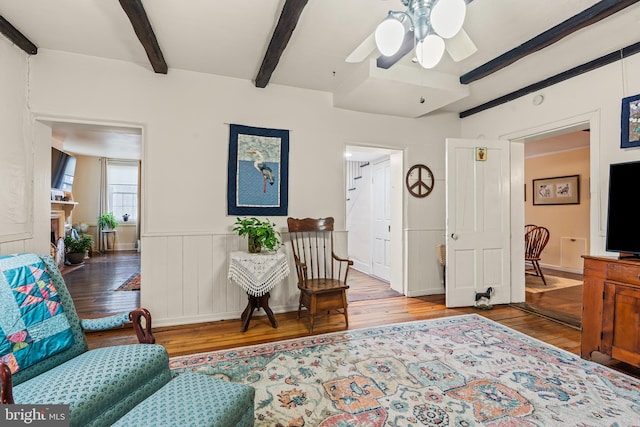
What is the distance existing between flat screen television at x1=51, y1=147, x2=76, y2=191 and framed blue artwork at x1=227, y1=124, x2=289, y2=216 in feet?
14.4

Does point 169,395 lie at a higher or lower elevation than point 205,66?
lower

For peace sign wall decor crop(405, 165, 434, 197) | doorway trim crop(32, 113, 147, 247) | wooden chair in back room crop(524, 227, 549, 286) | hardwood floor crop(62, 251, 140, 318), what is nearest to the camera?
doorway trim crop(32, 113, 147, 247)

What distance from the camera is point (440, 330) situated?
291 centimetres

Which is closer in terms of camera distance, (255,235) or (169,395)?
(169,395)

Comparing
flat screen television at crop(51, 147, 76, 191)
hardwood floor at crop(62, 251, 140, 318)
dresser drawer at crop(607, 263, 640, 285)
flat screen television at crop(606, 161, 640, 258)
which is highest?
flat screen television at crop(51, 147, 76, 191)

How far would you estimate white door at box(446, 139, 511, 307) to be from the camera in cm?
365

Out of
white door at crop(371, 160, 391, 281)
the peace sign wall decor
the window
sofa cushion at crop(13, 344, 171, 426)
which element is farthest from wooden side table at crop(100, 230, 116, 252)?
the peace sign wall decor

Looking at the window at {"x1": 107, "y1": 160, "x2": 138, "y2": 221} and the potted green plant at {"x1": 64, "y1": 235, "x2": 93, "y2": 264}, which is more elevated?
the window at {"x1": 107, "y1": 160, "x2": 138, "y2": 221}

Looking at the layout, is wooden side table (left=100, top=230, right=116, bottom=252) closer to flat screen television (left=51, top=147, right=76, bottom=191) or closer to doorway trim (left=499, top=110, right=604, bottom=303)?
flat screen television (left=51, top=147, right=76, bottom=191)

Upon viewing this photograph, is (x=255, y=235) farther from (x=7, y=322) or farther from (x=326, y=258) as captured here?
(x=7, y=322)

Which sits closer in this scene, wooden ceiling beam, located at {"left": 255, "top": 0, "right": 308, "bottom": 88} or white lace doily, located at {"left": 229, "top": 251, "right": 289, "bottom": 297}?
wooden ceiling beam, located at {"left": 255, "top": 0, "right": 308, "bottom": 88}

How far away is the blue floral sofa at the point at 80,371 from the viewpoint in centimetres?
119

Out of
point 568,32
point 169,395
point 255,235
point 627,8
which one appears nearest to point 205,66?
point 255,235

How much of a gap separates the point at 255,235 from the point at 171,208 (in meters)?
0.96
